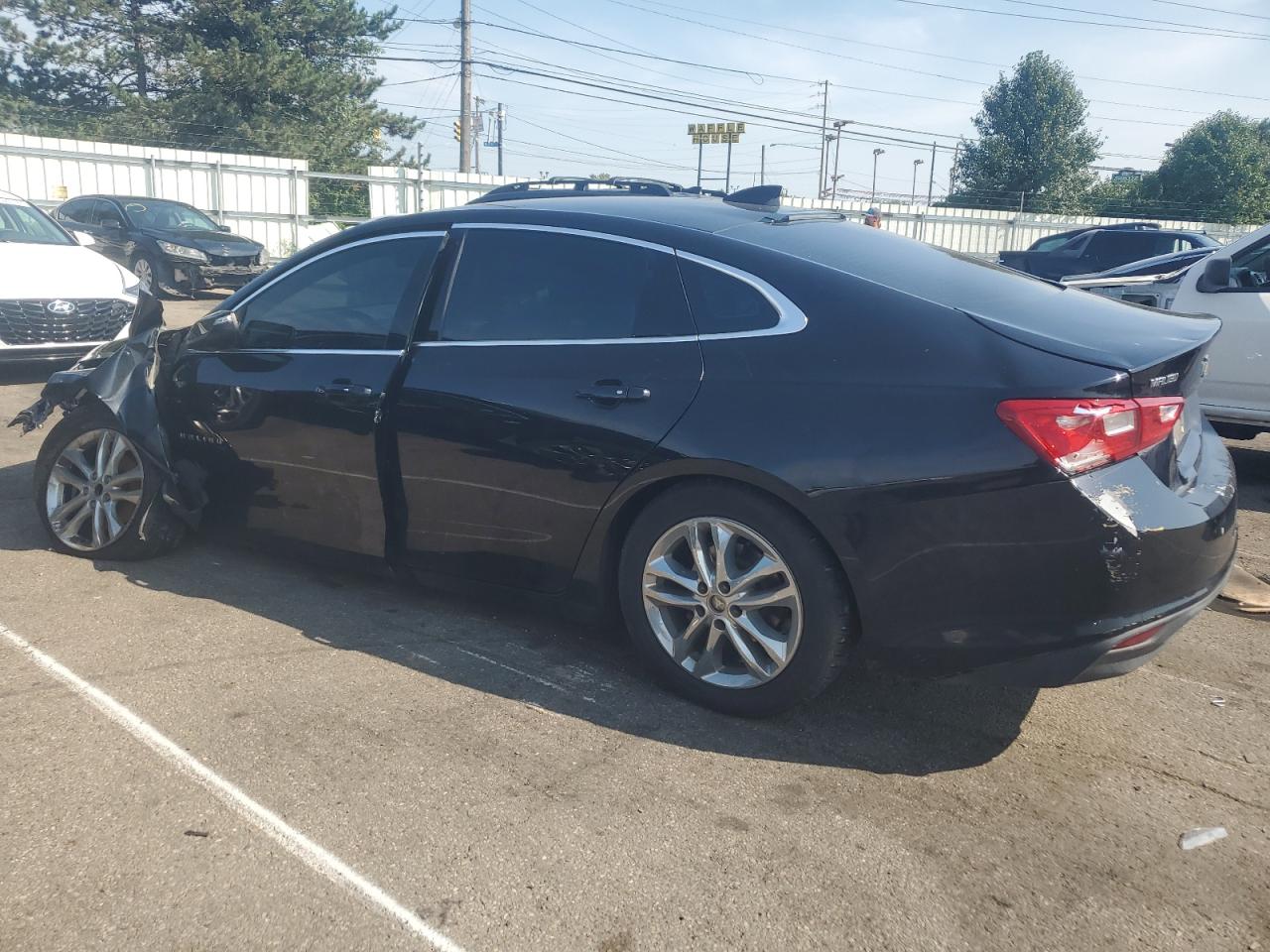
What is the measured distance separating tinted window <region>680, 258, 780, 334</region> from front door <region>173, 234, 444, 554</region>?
3.77 ft

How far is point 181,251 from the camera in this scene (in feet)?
55.8

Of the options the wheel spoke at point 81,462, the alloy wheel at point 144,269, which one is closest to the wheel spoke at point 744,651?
the wheel spoke at point 81,462

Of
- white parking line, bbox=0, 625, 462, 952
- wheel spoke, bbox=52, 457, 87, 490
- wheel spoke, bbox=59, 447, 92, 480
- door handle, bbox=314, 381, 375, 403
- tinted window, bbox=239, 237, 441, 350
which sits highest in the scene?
tinted window, bbox=239, 237, 441, 350

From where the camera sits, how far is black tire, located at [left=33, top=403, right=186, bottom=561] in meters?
4.60

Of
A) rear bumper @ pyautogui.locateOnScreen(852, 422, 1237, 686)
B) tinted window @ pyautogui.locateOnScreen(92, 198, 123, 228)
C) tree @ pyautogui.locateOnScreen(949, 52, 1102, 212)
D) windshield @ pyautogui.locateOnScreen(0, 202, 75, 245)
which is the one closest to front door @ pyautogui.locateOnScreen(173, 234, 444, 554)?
rear bumper @ pyautogui.locateOnScreen(852, 422, 1237, 686)

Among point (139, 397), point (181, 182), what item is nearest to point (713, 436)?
point (139, 397)

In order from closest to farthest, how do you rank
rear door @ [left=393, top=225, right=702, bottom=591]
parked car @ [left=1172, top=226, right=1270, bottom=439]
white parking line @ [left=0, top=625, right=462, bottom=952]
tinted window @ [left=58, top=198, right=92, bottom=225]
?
white parking line @ [left=0, top=625, right=462, bottom=952] < rear door @ [left=393, top=225, right=702, bottom=591] < parked car @ [left=1172, top=226, right=1270, bottom=439] < tinted window @ [left=58, top=198, right=92, bottom=225]

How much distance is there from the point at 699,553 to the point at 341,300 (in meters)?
1.93

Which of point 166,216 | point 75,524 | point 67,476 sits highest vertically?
point 166,216

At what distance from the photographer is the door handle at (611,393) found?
3424 mm

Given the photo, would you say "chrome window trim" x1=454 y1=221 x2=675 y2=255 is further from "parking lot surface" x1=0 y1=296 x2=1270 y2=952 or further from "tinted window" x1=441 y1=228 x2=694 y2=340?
"parking lot surface" x1=0 y1=296 x2=1270 y2=952

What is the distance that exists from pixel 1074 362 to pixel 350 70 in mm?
43326

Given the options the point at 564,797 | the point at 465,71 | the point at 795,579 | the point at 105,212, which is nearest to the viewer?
the point at 564,797

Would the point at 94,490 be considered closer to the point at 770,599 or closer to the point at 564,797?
the point at 564,797
